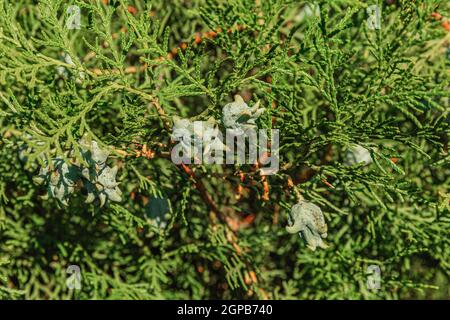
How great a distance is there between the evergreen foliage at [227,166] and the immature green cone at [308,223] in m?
0.08

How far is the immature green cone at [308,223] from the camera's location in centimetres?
118

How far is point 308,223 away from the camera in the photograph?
118cm

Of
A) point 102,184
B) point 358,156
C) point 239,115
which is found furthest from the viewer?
point 358,156

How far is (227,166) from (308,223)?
16.4 inches

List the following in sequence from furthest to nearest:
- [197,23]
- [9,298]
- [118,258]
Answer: [197,23] → [118,258] → [9,298]

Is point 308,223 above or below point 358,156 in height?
below

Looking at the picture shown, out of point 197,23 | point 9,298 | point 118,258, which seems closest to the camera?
point 9,298

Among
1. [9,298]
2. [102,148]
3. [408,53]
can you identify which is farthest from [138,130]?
[408,53]

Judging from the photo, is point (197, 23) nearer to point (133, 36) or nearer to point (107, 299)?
point (133, 36)

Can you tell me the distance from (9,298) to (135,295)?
1.19 feet

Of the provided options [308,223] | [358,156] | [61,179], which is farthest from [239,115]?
[358,156]

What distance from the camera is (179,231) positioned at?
1780mm

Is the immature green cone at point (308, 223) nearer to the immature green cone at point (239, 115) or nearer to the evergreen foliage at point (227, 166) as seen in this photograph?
the evergreen foliage at point (227, 166)

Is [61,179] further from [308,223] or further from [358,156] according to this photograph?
[358,156]
